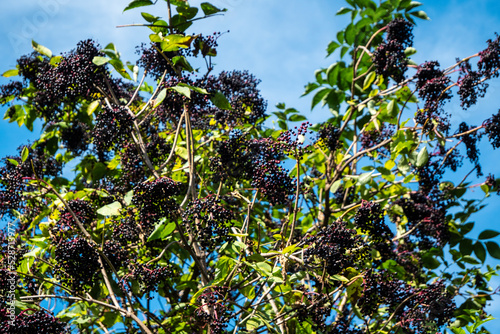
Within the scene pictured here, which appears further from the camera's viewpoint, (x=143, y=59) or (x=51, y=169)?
(x=51, y=169)

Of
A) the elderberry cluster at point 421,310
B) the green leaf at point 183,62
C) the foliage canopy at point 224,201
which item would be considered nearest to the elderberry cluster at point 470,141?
the foliage canopy at point 224,201

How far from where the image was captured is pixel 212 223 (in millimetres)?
4078

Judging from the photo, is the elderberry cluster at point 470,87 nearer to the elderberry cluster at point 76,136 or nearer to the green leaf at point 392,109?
the green leaf at point 392,109

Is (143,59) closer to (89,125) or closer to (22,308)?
(89,125)

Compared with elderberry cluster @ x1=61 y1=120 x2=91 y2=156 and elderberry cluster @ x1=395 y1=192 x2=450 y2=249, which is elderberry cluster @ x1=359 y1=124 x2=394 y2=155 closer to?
elderberry cluster @ x1=395 y1=192 x2=450 y2=249

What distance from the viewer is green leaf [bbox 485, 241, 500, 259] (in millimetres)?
5717

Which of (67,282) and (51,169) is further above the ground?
(51,169)

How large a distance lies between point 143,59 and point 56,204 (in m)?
1.60

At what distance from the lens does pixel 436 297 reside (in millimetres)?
4719

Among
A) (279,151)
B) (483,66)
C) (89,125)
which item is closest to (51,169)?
(89,125)

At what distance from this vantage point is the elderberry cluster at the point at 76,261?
4242mm

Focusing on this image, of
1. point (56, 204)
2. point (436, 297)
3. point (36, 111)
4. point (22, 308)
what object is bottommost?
point (436, 297)

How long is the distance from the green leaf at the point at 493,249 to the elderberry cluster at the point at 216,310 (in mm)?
3304

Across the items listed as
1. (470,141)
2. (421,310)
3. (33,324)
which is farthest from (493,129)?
(33,324)
